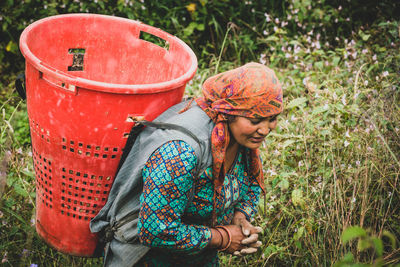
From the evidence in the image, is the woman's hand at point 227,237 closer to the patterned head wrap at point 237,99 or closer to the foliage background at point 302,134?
the patterned head wrap at point 237,99

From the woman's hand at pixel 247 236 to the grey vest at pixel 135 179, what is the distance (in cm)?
43

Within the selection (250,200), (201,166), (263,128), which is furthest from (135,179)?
(250,200)

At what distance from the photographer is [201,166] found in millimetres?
1527

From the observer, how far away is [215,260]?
196 centimetres

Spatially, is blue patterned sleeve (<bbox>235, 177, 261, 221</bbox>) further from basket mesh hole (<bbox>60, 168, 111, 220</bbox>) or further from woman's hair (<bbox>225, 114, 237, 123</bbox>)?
basket mesh hole (<bbox>60, 168, 111, 220</bbox>)

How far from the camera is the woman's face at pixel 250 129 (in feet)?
5.05

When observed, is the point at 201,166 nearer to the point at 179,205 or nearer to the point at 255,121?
the point at 179,205

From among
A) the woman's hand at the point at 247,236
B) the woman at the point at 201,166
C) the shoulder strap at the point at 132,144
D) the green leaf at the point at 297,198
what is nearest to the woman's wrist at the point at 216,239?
the woman at the point at 201,166

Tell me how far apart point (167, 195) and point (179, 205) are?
0.08 m

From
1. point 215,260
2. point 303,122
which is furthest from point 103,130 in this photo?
point 303,122

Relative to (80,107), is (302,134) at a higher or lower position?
lower

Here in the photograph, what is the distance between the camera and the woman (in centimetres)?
144

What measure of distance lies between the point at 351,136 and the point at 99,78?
1687 mm

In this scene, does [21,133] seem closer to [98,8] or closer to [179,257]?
[98,8]
